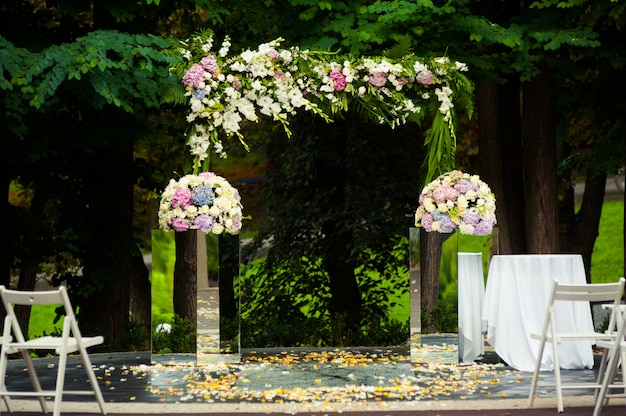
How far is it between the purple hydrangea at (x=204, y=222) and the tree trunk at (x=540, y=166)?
17.6 feet

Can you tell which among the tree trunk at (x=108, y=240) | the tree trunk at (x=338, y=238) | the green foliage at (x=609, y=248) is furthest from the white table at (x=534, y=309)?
the green foliage at (x=609, y=248)

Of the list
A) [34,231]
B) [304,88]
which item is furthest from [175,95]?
[34,231]

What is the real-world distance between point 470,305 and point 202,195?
2.94 m

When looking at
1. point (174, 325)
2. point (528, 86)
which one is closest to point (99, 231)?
point (174, 325)

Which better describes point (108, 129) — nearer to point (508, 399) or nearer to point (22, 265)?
point (22, 265)

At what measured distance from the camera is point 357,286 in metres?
17.2

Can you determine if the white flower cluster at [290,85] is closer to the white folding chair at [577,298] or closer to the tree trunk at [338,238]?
the white folding chair at [577,298]

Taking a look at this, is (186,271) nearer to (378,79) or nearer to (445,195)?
(445,195)

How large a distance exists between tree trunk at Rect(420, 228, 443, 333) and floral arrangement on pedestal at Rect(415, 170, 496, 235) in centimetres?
12

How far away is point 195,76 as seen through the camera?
451 inches

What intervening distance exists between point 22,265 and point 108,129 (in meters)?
2.43

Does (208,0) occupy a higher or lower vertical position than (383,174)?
higher

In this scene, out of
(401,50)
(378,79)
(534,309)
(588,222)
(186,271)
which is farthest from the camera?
(588,222)

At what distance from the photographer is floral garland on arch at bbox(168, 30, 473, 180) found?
37.5 feet
